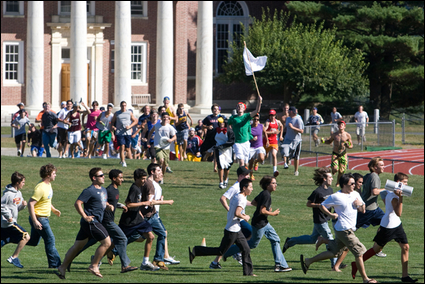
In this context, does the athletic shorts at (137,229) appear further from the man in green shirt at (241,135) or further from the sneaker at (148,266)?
the man in green shirt at (241,135)

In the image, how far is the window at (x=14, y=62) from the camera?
40312 millimetres

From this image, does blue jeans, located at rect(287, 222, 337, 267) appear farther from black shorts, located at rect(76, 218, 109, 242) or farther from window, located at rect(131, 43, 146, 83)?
window, located at rect(131, 43, 146, 83)

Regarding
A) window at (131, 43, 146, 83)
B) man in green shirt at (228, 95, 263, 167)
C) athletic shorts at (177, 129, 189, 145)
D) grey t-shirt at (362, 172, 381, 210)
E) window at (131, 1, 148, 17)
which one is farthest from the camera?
window at (131, 43, 146, 83)

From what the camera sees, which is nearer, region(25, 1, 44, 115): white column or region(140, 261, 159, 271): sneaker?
Result: region(140, 261, 159, 271): sneaker

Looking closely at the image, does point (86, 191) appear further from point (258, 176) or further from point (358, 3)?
point (358, 3)

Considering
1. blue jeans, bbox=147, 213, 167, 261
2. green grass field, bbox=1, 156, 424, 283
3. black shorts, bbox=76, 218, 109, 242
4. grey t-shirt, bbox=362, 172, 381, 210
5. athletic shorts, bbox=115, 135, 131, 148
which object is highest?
athletic shorts, bbox=115, 135, 131, 148

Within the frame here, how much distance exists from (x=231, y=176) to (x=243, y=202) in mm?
9666

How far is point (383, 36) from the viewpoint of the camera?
4084cm

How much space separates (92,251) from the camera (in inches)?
453

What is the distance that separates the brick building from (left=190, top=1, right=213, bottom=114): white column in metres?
0.06

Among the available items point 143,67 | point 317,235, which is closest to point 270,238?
point 317,235

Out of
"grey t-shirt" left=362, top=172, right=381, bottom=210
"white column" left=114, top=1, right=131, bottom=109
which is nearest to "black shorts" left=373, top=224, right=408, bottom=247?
"grey t-shirt" left=362, top=172, right=381, bottom=210

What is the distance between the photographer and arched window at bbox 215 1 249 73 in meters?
47.6

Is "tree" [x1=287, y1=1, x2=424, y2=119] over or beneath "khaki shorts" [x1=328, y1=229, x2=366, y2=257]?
over
